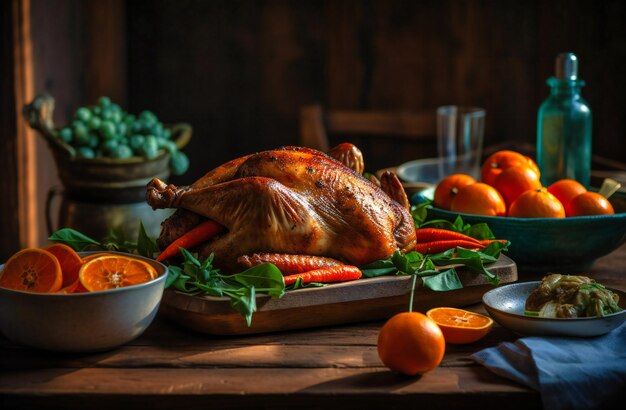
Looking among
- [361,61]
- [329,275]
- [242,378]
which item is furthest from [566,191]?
[361,61]

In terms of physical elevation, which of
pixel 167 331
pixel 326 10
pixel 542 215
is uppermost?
pixel 326 10

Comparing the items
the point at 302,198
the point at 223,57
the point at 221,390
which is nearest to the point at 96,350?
the point at 221,390

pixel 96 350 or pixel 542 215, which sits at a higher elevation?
pixel 542 215

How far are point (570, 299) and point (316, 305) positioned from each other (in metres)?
0.46

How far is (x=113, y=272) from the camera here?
1425 mm

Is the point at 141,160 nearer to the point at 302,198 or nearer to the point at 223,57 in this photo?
the point at 302,198

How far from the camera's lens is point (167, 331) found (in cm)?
155

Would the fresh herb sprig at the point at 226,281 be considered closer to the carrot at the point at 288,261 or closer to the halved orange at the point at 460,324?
the carrot at the point at 288,261

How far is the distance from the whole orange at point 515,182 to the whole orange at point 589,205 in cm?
12

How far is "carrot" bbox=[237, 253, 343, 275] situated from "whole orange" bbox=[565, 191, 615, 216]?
0.67 meters

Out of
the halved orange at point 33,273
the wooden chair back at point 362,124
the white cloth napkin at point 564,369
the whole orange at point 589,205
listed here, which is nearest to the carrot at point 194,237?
the halved orange at point 33,273

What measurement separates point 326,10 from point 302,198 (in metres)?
2.95

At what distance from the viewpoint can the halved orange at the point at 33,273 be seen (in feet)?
4.60

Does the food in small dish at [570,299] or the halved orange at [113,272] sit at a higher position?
the halved orange at [113,272]
